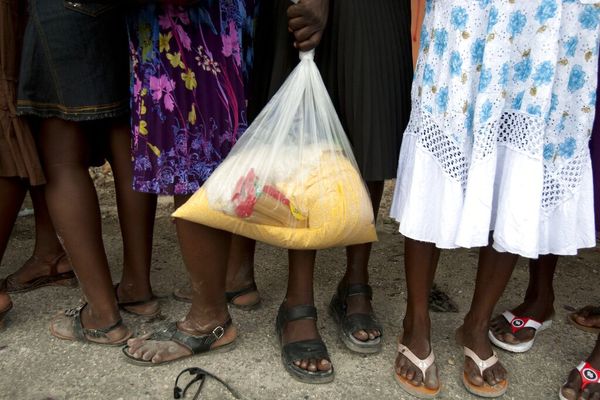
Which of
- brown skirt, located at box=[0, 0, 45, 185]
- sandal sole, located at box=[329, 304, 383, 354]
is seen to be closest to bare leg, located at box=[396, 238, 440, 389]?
sandal sole, located at box=[329, 304, 383, 354]

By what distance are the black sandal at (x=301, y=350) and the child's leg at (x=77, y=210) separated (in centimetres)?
64

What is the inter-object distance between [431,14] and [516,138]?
481 mm

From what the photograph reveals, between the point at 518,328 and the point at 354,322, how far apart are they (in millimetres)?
672

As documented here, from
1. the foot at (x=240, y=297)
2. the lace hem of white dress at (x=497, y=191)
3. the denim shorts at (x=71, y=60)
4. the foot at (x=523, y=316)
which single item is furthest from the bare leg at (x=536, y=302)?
the denim shorts at (x=71, y=60)

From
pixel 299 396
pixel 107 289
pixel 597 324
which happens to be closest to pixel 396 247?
pixel 597 324

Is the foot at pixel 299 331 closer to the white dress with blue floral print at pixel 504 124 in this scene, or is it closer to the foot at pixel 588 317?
the white dress with blue floral print at pixel 504 124

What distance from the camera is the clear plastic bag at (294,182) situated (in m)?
1.69

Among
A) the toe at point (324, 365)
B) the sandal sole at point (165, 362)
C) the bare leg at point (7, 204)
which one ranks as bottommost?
the sandal sole at point (165, 362)

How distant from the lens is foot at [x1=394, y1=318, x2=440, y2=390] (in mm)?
→ 1885

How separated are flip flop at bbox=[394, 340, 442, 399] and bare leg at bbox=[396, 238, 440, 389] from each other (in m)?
0.01

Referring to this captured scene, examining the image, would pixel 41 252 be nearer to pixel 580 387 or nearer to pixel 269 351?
pixel 269 351

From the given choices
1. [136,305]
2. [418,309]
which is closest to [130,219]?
[136,305]

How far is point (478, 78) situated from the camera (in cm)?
168

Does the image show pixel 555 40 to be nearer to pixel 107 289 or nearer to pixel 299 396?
pixel 299 396
